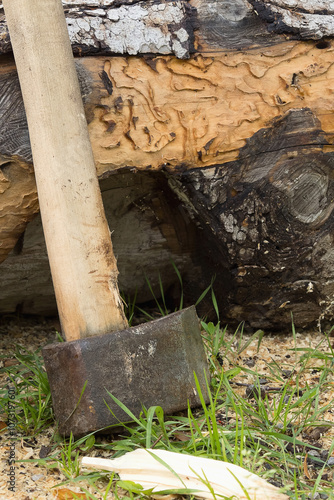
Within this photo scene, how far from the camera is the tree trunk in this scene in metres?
2.27

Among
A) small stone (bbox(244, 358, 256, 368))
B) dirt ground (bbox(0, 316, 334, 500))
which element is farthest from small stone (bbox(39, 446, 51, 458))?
small stone (bbox(244, 358, 256, 368))

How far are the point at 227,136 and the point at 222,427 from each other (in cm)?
118

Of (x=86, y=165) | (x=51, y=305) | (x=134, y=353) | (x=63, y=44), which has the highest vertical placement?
(x=63, y=44)

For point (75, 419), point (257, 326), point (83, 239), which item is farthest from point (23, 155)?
point (257, 326)

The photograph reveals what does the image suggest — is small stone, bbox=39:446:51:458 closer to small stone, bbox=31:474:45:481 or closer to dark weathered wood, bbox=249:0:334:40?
small stone, bbox=31:474:45:481

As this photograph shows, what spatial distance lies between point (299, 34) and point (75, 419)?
1.79m

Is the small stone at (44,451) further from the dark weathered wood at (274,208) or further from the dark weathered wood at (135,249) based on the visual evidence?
the dark weathered wood at (274,208)

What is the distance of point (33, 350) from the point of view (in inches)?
110

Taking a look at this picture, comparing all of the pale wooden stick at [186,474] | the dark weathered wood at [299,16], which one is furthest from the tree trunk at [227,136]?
the pale wooden stick at [186,474]

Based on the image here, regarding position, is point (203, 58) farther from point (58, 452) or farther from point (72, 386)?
point (58, 452)

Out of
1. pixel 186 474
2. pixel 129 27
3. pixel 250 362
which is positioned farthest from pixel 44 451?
pixel 129 27

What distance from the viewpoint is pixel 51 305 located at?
3039 mm

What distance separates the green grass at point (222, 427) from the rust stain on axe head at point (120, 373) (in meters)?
0.05

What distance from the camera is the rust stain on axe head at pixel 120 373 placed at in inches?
77.9
